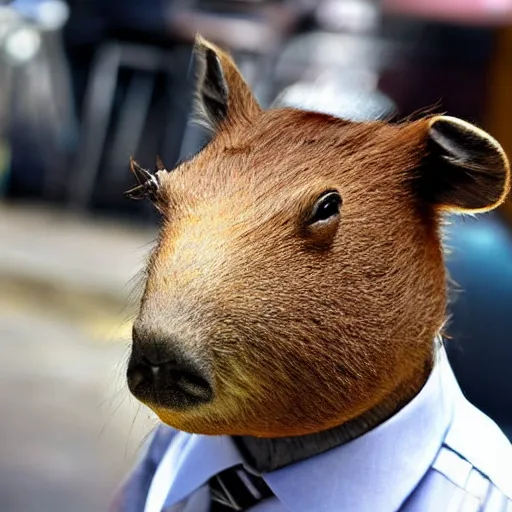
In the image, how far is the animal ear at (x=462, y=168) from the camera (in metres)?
0.61

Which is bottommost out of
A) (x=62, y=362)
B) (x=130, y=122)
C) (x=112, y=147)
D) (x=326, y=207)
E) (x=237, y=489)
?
(x=62, y=362)

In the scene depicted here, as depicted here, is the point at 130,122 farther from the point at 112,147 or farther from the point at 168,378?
the point at 168,378

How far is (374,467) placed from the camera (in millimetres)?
647

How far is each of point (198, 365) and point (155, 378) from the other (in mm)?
27

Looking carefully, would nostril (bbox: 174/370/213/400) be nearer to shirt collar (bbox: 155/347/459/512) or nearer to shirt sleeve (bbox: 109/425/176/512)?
shirt collar (bbox: 155/347/459/512)

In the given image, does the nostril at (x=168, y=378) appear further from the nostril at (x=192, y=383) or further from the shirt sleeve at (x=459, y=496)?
the shirt sleeve at (x=459, y=496)

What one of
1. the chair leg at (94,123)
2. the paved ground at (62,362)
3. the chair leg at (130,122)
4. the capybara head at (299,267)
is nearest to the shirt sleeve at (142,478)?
the capybara head at (299,267)

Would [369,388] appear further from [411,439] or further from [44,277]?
→ [44,277]

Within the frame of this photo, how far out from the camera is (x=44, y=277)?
3105 millimetres

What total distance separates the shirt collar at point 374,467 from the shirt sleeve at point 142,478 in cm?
15

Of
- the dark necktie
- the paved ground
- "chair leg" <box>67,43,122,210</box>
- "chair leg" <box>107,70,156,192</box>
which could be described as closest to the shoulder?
the dark necktie

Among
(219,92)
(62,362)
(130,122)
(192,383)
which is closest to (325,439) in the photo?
(192,383)

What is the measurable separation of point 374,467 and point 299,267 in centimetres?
16

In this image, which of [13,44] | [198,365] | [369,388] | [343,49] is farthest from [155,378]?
[13,44]
